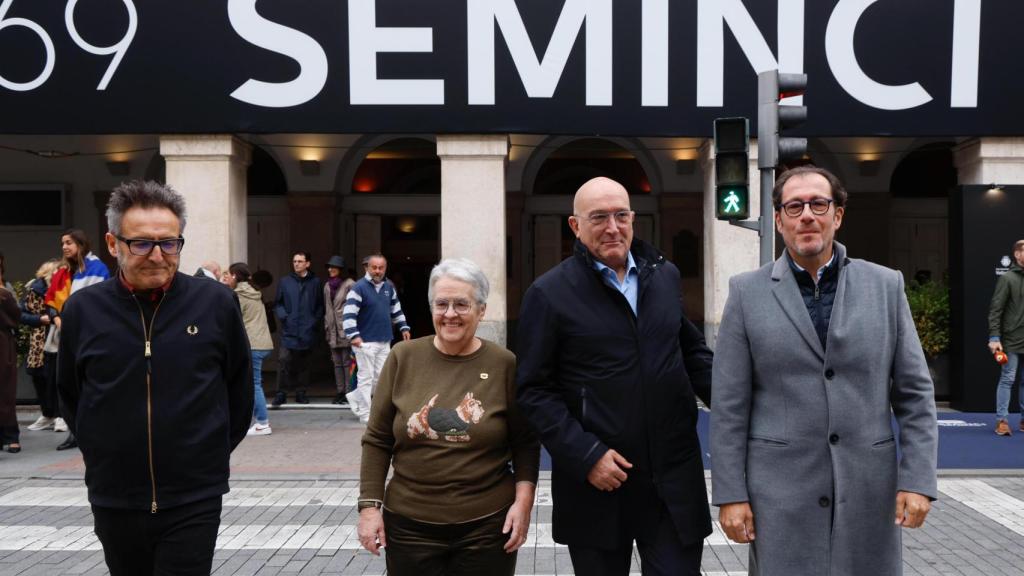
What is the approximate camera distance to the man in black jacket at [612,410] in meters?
2.90

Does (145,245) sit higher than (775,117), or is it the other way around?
(775,117)

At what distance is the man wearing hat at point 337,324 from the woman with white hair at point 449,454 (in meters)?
8.65

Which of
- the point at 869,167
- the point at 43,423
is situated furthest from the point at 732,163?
the point at 869,167

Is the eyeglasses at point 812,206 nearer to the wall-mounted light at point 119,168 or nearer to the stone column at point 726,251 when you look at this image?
the stone column at point 726,251

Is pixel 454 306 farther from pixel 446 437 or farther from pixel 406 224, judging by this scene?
pixel 406 224

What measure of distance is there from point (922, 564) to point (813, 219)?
3.28m

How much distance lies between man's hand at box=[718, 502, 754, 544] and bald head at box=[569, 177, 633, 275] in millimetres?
952

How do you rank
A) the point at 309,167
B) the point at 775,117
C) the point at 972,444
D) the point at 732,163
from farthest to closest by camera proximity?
the point at 309,167 → the point at 972,444 → the point at 732,163 → the point at 775,117

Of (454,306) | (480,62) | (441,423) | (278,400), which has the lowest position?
(278,400)

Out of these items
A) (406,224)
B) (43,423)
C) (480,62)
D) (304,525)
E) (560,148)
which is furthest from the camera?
(406,224)

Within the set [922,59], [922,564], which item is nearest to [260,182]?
[922,59]

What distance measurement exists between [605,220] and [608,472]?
2.96 ft

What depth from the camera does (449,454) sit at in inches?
114

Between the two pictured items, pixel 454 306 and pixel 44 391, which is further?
pixel 44 391
